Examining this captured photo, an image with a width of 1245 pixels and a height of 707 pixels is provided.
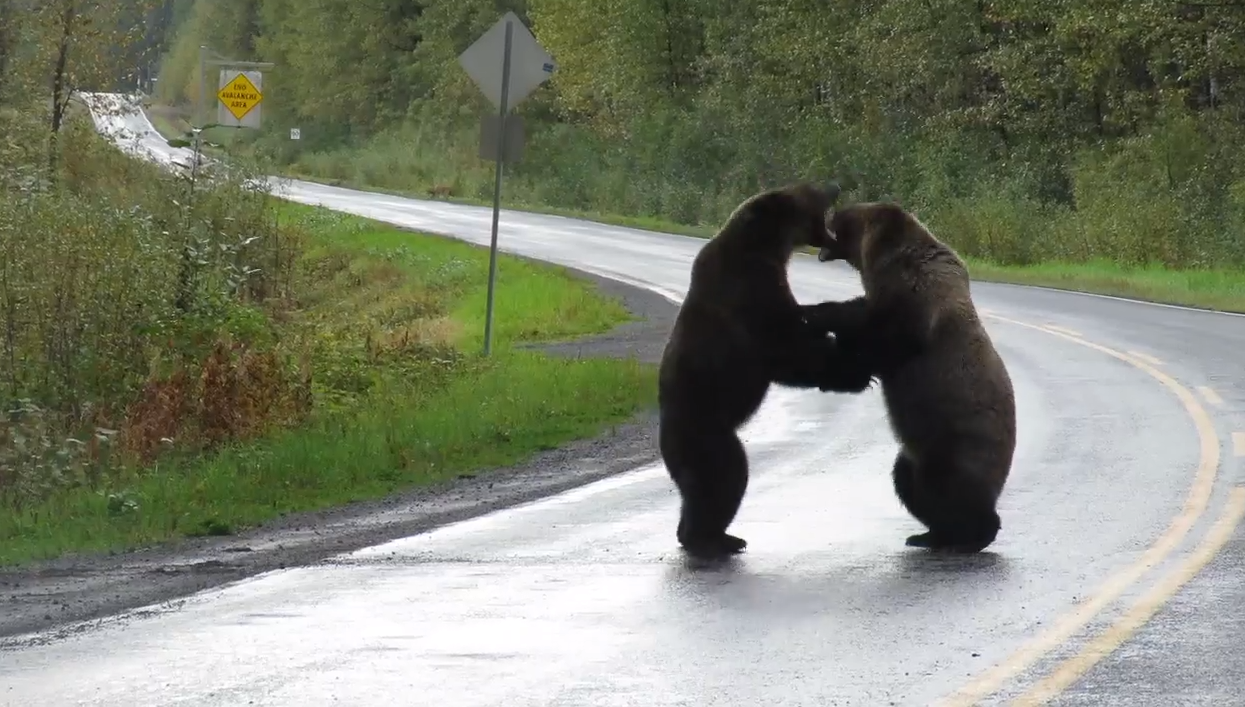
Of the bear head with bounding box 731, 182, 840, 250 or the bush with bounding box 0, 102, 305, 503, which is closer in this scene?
the bear head with bounding box 731, 182, 840, 250

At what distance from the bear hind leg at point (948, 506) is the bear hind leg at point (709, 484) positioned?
784 millimetres

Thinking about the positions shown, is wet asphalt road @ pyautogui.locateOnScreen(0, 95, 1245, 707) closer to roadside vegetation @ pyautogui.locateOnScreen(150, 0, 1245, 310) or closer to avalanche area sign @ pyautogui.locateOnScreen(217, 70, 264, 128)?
roadside vegetation @ pyautogui.locateOnScreen(150, 0, 1245, 310)

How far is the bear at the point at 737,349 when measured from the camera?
8.71m

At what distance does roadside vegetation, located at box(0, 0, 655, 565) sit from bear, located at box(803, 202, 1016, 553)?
14.1 ft

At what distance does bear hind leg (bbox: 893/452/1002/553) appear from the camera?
8914 mm

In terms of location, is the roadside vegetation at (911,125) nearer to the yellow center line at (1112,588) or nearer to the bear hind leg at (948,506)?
the yellow center line at (1112,588)

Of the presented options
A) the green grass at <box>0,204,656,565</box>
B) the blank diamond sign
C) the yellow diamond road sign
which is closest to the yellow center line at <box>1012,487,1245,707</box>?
the green grass at <box>0,204,656,565</box>

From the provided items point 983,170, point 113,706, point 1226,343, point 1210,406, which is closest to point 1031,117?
point 983,170

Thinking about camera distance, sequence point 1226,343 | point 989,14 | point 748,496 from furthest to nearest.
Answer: point 989,14
point 1226,343
point 748,496

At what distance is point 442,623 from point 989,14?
37503 millimetres

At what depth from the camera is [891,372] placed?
890 cm

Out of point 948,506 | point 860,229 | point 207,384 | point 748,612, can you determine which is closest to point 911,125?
point 207,384

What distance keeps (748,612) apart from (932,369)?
148 cm

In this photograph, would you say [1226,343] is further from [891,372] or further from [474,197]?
[474,197]
